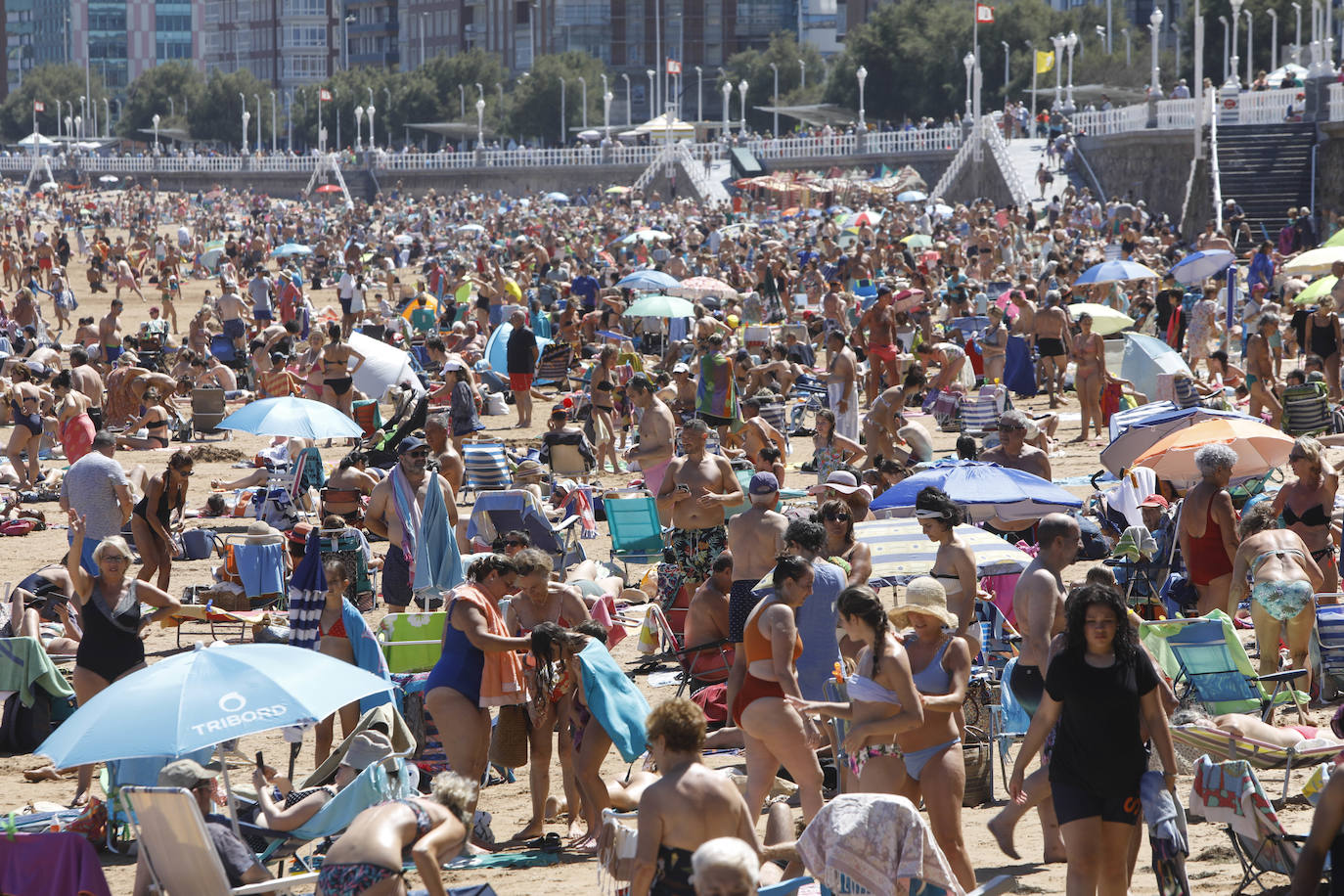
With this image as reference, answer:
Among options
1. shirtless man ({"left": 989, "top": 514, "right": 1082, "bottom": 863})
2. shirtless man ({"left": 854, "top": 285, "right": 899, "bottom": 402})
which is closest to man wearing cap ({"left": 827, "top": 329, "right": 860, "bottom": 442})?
shirtless man ({"left": 854, "top": 285, "right": 899, "bottom": 402})

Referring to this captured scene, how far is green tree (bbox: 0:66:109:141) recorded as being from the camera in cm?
10750

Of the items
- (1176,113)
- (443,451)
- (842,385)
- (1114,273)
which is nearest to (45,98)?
(1176,113)

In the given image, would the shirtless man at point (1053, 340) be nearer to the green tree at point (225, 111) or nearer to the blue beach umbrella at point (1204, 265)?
the blue beach umbrella at point (1204, 265)

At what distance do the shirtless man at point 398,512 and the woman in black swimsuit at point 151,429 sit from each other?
7463 millimetres

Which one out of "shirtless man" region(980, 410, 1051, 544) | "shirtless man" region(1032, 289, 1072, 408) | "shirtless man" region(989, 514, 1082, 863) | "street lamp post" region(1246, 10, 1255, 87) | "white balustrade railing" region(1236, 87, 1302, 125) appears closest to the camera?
"shirtless man" region(989, 514, 1082, 863)

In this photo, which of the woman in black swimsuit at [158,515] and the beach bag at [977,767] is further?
the woman in black swimsuit at [158,515]

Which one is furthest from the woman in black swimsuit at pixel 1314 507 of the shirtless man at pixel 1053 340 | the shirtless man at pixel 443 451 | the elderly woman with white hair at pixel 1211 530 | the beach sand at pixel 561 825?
the shirtless man at pixel 1053 340

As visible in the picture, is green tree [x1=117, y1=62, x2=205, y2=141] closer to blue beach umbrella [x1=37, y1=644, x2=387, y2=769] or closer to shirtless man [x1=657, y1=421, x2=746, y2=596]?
shirtless man [x1=657, y1=421, x2=746, y2=596]

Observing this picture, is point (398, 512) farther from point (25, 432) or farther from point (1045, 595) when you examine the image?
point (25, 432)

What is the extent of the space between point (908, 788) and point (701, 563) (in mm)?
3518

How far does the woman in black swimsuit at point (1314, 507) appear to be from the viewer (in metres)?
7.91

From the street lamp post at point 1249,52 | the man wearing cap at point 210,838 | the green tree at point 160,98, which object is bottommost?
the man wearing cap at point 210,838

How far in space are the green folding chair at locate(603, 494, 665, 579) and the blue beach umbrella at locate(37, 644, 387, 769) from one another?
4.54 m

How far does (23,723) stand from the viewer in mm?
7969
